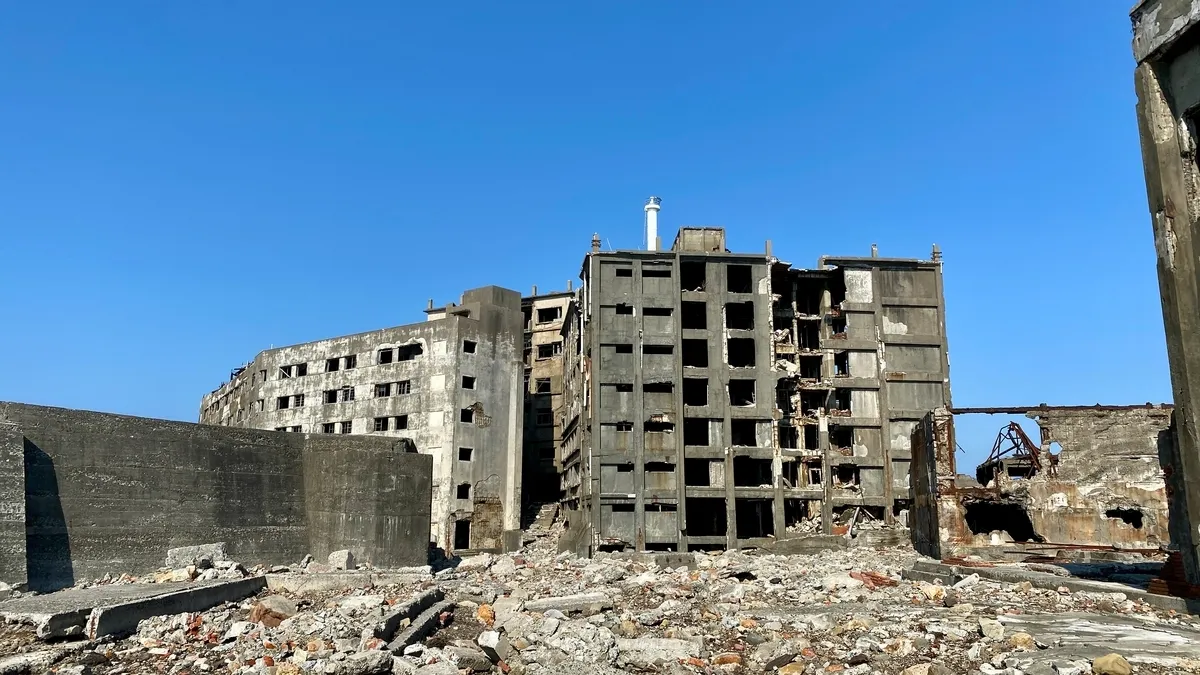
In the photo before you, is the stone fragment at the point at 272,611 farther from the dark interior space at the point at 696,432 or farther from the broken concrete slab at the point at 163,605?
the dark interior space at the point at 696,432

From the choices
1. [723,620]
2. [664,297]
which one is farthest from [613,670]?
[664,297]

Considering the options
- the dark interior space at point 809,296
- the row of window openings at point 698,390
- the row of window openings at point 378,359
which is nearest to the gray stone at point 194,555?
the row of window openings at point 698,390

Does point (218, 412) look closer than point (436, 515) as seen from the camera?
No

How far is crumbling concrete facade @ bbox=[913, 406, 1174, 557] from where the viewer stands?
2544cm

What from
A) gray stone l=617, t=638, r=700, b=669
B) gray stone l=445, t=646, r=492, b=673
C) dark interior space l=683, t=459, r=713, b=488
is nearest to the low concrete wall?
gray stone l=445, t=646, r=492, b=673

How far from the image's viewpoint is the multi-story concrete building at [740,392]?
3747 cm

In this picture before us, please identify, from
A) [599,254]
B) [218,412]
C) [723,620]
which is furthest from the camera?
[218,412]

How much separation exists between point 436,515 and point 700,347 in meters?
14.9

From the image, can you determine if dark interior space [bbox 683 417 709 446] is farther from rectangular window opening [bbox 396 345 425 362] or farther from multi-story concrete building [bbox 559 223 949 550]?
rectangular window opening [bbox 396 345 425 362]

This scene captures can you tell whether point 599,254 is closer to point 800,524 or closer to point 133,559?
point 800,524

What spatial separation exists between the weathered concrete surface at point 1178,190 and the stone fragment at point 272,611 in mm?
14637

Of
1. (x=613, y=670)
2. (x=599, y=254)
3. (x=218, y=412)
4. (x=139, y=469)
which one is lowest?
(x=613, y=670)

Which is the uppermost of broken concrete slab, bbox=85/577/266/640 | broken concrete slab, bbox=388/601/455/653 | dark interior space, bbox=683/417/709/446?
dark interior space, bbox=683/417/709/446

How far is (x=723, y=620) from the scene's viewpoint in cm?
1404
